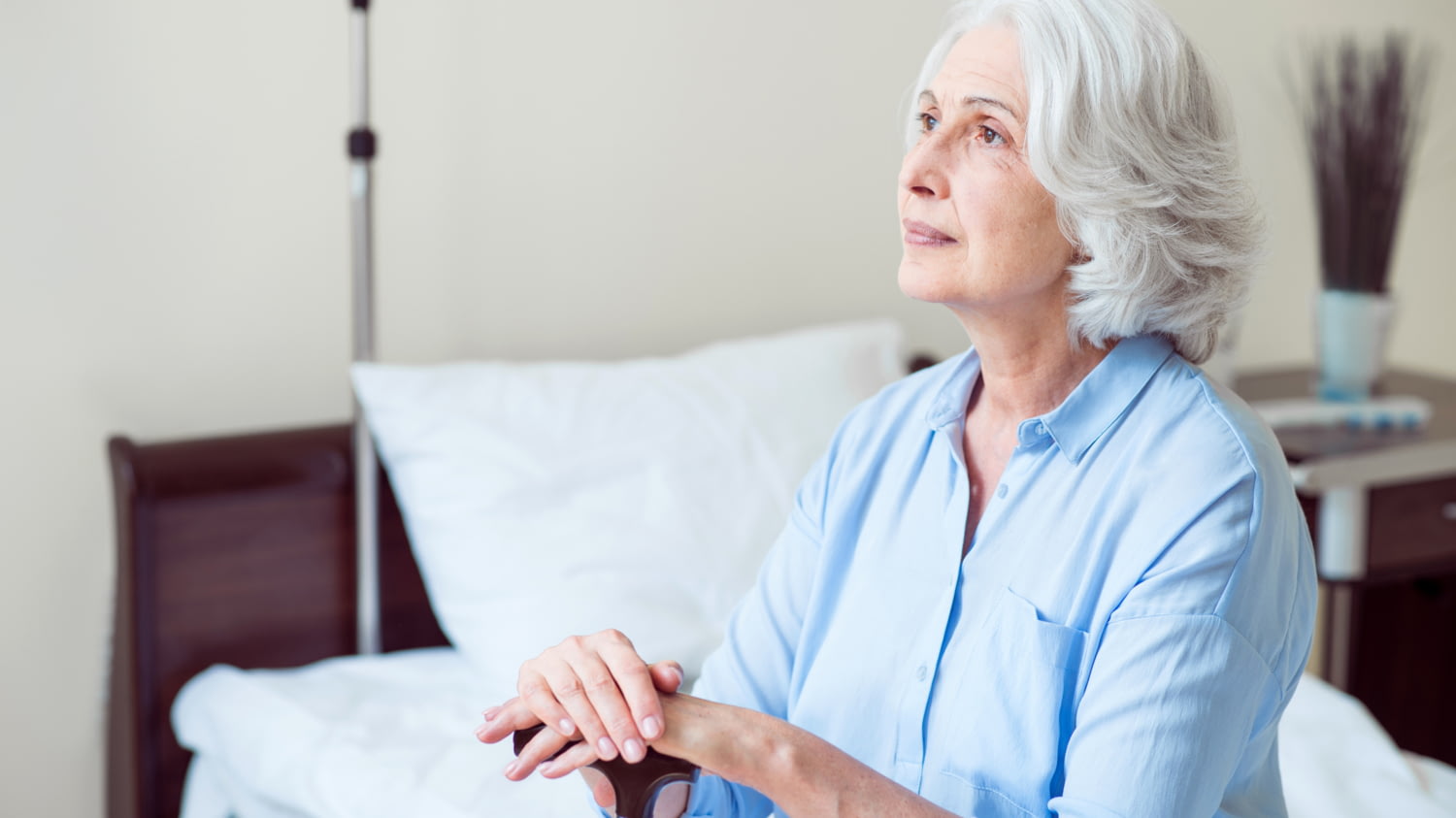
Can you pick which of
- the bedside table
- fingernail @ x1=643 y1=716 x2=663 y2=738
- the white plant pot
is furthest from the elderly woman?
the white plant pot

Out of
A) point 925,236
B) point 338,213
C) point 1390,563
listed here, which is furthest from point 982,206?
point 1390,563

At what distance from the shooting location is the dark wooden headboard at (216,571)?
1.56 meters

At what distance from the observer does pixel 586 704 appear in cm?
99

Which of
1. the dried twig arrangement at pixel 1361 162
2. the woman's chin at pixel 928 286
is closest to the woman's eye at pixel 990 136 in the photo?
the woman's chin at pixel 928 286

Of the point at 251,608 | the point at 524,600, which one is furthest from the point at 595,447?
the point at 251,608

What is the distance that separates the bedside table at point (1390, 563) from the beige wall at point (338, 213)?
659 mm

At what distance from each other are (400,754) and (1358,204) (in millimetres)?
1790

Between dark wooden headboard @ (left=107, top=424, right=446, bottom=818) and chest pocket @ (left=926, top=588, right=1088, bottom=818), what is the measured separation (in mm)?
931

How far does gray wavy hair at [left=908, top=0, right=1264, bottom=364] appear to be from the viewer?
100 cm

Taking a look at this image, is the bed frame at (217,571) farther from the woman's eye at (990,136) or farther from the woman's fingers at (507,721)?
the woman's eye at (990,136)

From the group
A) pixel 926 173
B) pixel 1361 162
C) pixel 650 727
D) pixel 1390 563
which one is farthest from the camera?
pixel 1361 162

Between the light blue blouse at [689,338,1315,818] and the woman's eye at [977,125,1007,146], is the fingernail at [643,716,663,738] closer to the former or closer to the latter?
the light blue blouse at [689,338,1315,818]

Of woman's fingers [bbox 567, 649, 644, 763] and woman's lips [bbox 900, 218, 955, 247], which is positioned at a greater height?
woman's lips [bbox 900, 218, 955, 247]

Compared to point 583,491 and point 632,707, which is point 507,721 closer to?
point 632,707
